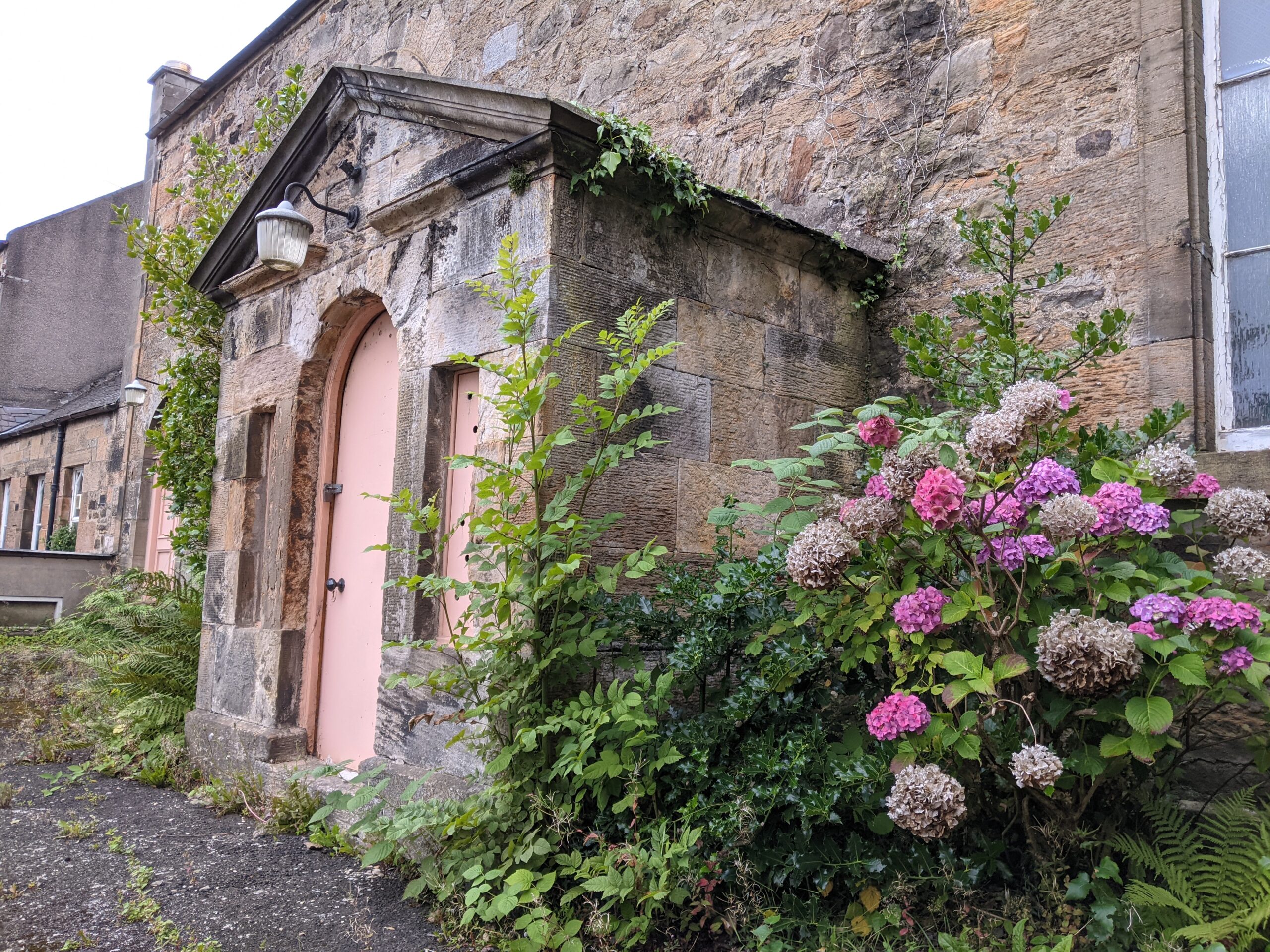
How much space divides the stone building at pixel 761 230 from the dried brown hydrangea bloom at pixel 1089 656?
1.51m

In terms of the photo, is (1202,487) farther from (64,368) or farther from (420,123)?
(64,368)

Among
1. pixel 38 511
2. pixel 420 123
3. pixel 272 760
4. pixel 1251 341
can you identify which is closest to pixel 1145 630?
pixel 1251 341

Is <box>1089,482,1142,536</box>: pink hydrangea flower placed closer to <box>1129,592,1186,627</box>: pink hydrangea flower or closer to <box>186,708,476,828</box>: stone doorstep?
<box>1129,592,1186,627</box>: pink hydrangea flower

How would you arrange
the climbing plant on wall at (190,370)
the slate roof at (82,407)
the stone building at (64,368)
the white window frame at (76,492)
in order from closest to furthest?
1. the climbing plant on wall at (190,370)
2. the slate roof at (82,407)
3. the stone building at (64,368)
4. the white window frame at (76,492)

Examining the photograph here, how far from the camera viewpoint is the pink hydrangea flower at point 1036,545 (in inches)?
91.0

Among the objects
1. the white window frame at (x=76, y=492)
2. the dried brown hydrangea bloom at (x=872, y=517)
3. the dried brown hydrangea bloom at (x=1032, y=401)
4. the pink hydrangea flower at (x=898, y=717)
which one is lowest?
the pink hydrangea flower at (x=898, y=717)

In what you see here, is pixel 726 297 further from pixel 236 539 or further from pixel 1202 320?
pixel 236 539

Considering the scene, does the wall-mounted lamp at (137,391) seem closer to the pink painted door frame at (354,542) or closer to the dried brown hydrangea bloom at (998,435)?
the pink painted door frame at (354,542)

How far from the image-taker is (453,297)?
12.6ft

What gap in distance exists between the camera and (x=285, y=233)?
175 inches

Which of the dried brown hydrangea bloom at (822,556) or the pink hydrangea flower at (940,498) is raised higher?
the pink hydrangea flower at (940,498)

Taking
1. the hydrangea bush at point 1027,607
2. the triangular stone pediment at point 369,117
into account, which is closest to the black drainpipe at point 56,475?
the triangular stone pediment at point 369,117

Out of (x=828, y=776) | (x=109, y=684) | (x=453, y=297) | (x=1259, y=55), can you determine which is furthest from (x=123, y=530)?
(x=1259, y=55)

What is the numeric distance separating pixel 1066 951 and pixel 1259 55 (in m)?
3.63
